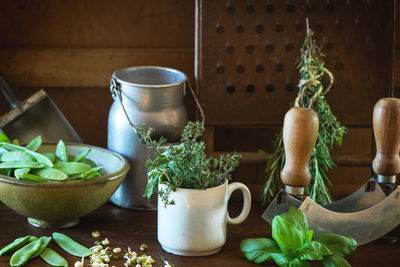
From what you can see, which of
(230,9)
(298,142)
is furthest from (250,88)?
(298,142)

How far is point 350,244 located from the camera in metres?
0.94

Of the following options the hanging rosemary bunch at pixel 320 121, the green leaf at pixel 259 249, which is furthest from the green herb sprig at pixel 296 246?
the hanging rosemary bunch at pixel 320 121

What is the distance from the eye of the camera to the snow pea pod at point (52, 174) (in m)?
1.03

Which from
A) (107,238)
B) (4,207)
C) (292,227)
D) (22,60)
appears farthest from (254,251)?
(22,60)

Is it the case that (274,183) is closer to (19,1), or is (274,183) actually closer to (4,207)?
(4,207)

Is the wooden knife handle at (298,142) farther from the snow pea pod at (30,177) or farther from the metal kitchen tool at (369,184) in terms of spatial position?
the snow pea pod at (30,177)

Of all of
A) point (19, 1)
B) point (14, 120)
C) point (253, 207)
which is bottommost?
point (253, 207)

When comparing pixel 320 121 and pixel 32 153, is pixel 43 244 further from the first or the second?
pixel 320 121

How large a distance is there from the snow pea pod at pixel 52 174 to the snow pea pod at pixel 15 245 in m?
0.09

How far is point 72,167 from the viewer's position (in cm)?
108

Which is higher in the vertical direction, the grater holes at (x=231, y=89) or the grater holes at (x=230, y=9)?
the grater holes at (x=230, y=9)

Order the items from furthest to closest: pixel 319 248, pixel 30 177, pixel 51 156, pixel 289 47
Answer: pixel 289 47, pixel 51 156, pixel 30 177, pixel 319 248

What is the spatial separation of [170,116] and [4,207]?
1.09ft

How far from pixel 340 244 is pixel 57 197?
0.42 meters
